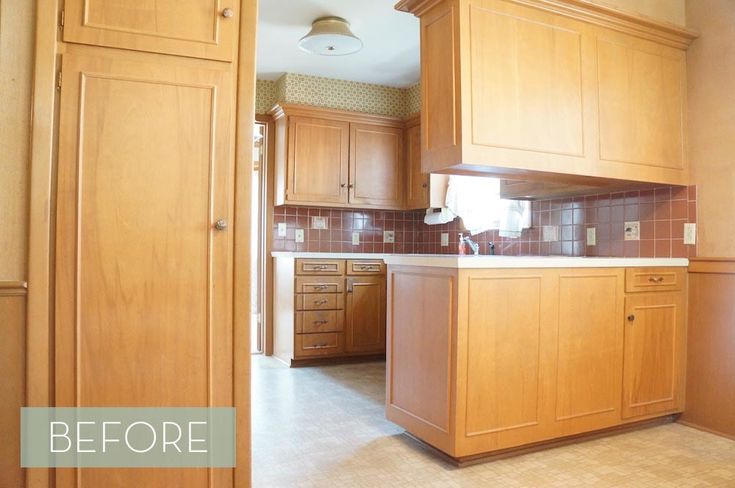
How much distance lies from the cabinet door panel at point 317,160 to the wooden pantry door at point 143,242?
2.89m

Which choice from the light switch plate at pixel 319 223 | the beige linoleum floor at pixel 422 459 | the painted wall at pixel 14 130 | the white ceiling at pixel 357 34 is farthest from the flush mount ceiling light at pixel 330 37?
the beige linoleum floor at pixel 422 459

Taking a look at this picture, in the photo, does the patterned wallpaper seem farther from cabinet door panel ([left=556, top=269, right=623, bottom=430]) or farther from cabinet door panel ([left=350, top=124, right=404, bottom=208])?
cabinet door panel ([left=556, top=269, right=623, bottom=430])

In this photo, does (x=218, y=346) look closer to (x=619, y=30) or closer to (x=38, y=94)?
(x=38, y=94)

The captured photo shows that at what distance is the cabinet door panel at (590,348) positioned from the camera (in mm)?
2504

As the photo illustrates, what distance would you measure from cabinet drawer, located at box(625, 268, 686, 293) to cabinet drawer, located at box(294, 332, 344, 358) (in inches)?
94.9

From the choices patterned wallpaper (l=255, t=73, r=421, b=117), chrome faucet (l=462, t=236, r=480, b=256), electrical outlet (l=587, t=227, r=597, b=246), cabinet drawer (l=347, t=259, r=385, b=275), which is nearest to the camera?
electrical outlet (l=587, t=227, r=597, b=246)

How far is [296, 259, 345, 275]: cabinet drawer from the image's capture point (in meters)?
4.29

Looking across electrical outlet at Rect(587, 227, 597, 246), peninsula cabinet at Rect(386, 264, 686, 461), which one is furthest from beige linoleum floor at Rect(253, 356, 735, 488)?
electrical outlet at Rect(587, 227, 597, 246)

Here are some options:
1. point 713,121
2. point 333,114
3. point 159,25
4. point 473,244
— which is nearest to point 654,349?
point 713,121

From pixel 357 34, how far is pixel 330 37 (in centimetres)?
47

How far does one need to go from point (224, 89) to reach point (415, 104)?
3739 millimetres

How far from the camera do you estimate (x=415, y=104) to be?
5156 mm

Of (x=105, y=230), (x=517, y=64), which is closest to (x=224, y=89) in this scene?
(x=105, y=230)

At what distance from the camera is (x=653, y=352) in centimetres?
281
